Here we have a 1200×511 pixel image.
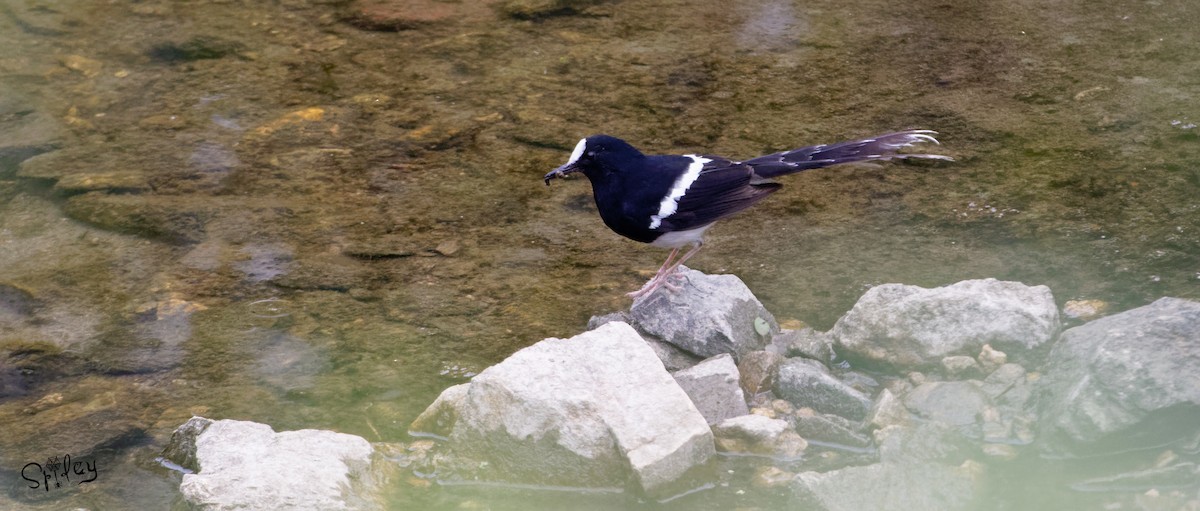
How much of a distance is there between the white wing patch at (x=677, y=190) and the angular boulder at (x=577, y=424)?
26.2 inches

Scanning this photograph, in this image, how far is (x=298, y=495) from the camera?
328 cm

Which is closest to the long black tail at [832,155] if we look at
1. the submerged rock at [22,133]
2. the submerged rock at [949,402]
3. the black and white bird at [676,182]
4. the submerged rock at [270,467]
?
the black and white bird at [676,182]

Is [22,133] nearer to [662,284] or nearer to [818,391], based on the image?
[662,284]

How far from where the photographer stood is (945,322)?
386 centimetres

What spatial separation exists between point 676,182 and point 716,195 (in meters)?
0.16

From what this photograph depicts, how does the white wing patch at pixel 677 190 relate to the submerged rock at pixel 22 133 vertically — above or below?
above

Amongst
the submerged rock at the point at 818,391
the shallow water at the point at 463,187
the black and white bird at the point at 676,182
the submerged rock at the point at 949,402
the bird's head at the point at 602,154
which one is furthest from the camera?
the bird's head at the point at 602,154

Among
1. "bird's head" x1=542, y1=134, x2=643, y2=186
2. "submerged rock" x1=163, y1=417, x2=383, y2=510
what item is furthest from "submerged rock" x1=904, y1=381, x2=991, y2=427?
"submerged rock" x1=163, y1=417, x2=383, y2=510

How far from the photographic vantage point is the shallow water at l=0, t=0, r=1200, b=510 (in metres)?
4.13

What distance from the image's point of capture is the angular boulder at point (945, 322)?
12.4 feet

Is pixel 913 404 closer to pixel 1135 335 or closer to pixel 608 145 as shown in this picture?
pixel 1135 335

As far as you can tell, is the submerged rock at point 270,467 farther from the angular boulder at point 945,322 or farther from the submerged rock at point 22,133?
the submerged rock at point 22,133

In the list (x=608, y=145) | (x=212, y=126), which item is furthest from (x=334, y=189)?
(x=608, y=145)

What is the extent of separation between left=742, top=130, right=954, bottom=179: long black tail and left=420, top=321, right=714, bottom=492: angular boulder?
3.51 feet
